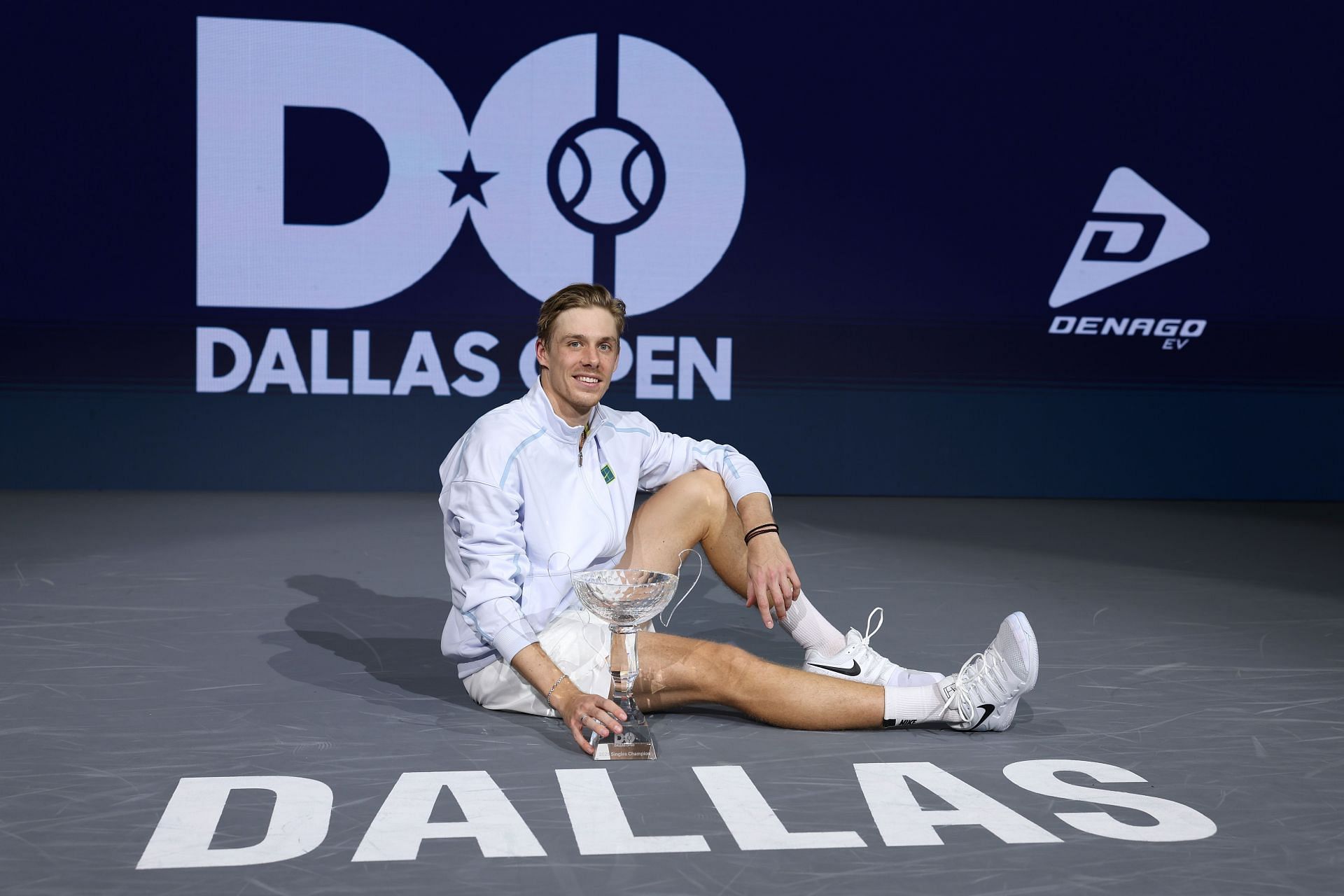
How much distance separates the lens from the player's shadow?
2.85 metres

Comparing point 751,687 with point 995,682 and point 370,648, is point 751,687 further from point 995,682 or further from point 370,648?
point 370,648

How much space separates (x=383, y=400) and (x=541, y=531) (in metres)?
3.73

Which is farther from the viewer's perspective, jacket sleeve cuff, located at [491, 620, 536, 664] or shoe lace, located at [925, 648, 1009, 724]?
shoe lace, located at [925, 648, 1009, 724]

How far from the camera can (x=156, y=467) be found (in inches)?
238

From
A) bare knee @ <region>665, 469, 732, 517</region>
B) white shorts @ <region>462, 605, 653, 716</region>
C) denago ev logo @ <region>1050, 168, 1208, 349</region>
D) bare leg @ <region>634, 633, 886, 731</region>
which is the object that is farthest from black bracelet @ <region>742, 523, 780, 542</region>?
denago ev logo @ <region>1050, 168, 1208, 349</region>

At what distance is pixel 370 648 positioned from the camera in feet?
10.6

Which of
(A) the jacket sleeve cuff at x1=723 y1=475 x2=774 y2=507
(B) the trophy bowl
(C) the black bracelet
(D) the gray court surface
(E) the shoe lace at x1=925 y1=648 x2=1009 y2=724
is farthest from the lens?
(A) the jacket sleeve cuff at x1=723 y1=475 x2=774 y2=507

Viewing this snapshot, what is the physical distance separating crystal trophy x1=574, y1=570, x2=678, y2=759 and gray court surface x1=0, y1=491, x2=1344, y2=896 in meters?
0.03

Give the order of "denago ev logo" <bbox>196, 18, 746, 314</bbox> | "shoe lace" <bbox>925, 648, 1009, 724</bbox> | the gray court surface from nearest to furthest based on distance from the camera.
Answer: the gray court surface, "shoe lace" <bbox>925, 648, 1009, 724</bbox>, "denago ev logo" <bbox>196, 18, 746, 314</bbox>

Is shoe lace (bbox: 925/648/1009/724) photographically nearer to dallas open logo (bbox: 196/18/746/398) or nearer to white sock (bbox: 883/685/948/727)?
white sock (bbox: 883/685/948/727)

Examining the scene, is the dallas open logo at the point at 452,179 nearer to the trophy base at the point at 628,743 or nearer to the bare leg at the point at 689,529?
the bare leg at the point at 689,529

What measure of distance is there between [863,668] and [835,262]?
383 cm

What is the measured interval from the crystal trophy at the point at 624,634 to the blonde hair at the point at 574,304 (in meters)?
0.49

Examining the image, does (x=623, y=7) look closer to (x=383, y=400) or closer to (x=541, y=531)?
(x=383, y=400)
